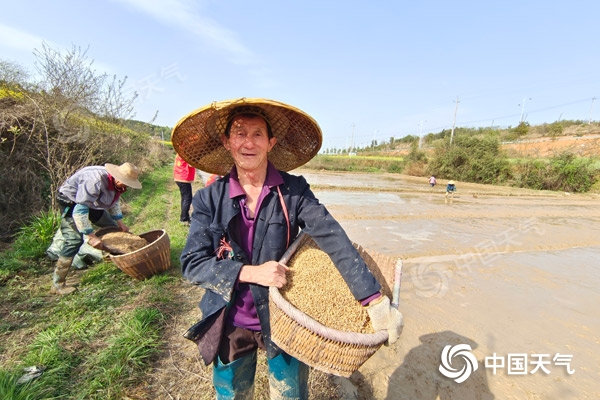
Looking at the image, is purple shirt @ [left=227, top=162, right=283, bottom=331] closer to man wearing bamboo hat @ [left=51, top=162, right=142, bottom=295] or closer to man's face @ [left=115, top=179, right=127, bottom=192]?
man wearing bamboo hat @ [left=51, top=162, right=142, bottom=295]

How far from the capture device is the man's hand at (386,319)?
1.13m

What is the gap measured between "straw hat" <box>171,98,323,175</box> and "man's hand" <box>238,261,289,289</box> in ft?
2.26

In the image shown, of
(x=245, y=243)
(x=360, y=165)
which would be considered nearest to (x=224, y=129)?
(x=245, y=243)

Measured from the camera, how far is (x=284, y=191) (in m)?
1.33

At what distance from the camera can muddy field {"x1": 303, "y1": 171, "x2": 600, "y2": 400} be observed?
2320 millimetres

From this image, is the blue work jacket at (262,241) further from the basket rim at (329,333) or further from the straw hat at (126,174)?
the straw hat at (126,174)

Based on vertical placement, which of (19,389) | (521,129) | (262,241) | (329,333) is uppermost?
(521,129)

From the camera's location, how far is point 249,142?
1313 millimetres

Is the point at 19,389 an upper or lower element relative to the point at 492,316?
upper

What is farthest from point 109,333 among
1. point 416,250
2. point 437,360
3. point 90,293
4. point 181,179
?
point 416,250

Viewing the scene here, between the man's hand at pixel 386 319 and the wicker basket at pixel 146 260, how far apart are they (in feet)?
9.79

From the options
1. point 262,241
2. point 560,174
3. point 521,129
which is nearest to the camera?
point 262,241

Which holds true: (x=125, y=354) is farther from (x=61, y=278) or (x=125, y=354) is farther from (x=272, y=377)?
(x=61, y=278)

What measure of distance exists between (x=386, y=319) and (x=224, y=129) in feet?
3.78
